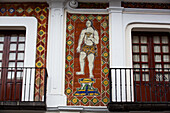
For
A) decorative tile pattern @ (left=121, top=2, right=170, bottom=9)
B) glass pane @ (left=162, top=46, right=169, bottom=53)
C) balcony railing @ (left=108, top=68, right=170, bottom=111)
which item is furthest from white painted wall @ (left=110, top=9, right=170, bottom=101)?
glass pane @ (left=162, top=46, right=169, bottom=53)

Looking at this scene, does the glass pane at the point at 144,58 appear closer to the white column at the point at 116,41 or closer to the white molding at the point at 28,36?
the white column at the point at 116,41

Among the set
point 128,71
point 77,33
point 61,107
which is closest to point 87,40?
point 77,33

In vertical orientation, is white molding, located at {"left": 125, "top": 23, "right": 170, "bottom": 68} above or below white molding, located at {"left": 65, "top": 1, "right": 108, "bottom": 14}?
below

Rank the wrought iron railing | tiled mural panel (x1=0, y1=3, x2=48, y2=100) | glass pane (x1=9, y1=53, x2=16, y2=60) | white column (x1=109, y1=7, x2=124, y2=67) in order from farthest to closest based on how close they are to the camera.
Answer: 1. glass pane (x1=9, y1=53, x2=16, y2=60)
2. tiled mural panel (x1=0, y1=3, x2=48, y2=100)
3. white column (x1=109, y1=7, x2=124, y2=67)
4. the wrought iron railing

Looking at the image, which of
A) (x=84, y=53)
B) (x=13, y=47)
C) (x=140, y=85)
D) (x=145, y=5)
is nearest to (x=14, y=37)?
(x=13, y=47)

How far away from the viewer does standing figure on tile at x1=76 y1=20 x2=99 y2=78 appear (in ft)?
36.1

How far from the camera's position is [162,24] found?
11.5 m

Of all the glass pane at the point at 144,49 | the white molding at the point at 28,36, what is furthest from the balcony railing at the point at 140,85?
the white molding at the point at 28,36

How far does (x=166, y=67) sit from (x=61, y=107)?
3714mm

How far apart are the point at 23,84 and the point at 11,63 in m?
0.91

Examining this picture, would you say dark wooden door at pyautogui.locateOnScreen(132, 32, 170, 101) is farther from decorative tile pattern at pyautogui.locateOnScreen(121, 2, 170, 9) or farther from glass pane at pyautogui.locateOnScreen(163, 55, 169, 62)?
decorative tile pattern at pyautogui.locateOnScreen(121, 2, 170, 9)

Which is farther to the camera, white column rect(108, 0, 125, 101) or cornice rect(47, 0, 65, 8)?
cornice rect(47, 0, 65, 8)

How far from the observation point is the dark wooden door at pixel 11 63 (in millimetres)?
10727

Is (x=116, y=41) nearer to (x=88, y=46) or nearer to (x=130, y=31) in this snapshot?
(x=130, y=31)
